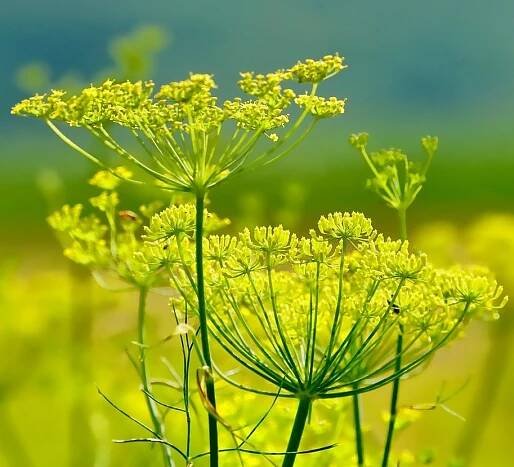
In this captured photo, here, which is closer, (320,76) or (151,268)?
(320,76)

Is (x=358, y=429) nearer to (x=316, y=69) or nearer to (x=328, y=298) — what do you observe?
(x=328, y=298)

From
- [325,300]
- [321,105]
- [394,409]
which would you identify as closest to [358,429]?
[394,409]

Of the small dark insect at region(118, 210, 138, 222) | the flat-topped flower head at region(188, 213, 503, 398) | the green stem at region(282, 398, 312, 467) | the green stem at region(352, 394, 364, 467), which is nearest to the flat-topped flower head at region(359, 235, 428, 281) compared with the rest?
the flat-topped flower head at region(188, 213, 503, 398)

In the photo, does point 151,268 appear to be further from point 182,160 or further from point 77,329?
point 77,329

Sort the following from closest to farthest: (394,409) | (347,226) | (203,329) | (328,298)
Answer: (203,329) < (347,226) < (328,298) < (394,409)

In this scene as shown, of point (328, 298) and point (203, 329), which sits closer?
point (203, 329)

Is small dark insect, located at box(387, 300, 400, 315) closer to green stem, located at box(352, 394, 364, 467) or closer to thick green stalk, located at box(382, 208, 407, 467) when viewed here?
thick green stalk, located at box(382, 208, 407, 467)

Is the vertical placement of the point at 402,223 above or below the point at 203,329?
above

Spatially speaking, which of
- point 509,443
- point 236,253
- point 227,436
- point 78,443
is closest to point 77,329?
point 78,443
